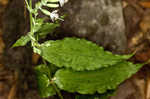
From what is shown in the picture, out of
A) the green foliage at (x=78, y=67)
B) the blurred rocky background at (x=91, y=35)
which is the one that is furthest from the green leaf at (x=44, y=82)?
the blurred rocky background at (x=91, y=35)

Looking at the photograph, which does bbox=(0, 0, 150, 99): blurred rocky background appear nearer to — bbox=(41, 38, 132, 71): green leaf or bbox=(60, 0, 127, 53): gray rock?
bbox=(60, 0, 127, 53): gray rock

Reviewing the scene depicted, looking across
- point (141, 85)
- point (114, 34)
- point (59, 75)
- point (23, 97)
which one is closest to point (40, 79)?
point (59, 75)

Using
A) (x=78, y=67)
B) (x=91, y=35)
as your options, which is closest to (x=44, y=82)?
(x=78, y=67)

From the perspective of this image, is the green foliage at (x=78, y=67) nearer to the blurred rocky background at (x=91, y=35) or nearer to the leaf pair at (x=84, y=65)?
the leaf pair at (x=84, y=65)

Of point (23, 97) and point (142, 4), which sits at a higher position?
point (142, 4)

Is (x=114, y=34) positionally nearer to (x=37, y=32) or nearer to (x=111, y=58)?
(x=111, y=58)
